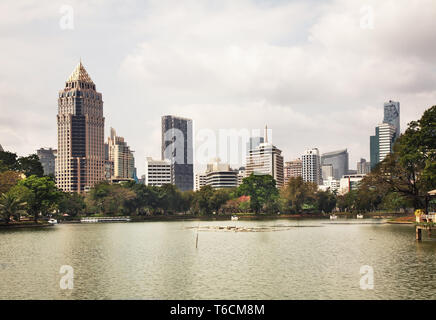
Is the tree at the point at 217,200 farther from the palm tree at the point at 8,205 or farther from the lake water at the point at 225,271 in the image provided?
the lake water at the point at 225,271

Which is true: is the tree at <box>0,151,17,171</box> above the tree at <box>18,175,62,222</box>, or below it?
above

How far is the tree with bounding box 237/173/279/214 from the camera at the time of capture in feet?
573

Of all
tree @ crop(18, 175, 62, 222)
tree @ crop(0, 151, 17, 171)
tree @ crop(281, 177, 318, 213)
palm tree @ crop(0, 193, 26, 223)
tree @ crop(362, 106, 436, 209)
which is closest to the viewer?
tree @ crop(362, 106, 436, 209)

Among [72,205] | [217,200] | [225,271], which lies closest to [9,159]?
[72,205]

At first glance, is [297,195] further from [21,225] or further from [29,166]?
[21,225]

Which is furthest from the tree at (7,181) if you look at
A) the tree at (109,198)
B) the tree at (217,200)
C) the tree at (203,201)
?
the tree at (217,200)

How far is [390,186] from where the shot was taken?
90.8 metres

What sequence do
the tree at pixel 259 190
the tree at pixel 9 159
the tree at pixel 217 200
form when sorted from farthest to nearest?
the tree at pixel 259 190 < the tree at pixel 217 200 < the tree at pixel 9 159

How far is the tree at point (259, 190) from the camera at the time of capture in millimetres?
174500

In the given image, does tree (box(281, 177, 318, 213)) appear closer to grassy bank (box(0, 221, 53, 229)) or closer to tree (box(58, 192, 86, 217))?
tree (box(58, 192, 86, 217))

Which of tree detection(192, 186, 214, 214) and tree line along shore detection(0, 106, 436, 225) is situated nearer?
tree line along shore detection(0, 106, 436, 225)

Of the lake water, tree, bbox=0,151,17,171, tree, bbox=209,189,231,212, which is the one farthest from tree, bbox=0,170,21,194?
tree, bbox=209,189,231,212
